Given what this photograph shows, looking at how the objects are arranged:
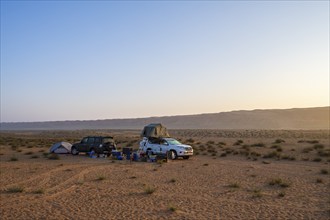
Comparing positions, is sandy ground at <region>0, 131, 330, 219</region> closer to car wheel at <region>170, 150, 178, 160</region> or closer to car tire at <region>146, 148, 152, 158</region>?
car wheel at <region>170, 150, 178, 160</region>

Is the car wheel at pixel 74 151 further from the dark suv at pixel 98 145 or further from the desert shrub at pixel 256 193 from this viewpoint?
the desert shrub at pixel 256 193

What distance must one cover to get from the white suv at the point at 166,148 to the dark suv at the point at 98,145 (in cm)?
325

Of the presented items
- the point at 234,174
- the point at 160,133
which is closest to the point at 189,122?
the point at 160,133

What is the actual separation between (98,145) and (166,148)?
6.37 m

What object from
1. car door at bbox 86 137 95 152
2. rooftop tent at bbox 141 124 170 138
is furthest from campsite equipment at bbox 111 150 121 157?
rooftop tent at bbox 141 124 170 138

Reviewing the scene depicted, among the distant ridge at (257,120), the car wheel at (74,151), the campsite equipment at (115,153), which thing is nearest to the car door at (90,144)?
the car wheel at (74,151)

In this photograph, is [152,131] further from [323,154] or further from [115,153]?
[323,154]

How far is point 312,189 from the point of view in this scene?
1509 cm

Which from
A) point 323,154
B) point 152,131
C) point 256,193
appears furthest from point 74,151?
point 256,193

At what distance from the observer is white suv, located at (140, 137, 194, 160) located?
89.5 feet

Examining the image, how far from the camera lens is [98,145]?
3088cm

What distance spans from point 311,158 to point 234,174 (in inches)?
459

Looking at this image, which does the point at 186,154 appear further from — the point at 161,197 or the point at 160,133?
the point at 161,197

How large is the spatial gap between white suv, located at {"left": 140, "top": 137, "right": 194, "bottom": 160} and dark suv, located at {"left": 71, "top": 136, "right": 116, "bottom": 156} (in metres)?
3.25
